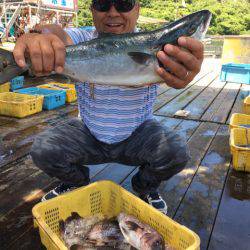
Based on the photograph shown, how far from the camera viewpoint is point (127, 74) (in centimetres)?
245

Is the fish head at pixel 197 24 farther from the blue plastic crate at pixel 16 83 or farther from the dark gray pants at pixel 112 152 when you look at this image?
the blue plastic crate at pixel 16 83

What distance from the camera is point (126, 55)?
244 cm

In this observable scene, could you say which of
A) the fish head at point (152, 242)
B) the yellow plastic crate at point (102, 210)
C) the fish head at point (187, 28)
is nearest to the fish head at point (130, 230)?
the fish head at point (152, 242)

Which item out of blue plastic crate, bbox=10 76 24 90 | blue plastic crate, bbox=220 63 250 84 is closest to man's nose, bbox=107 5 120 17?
blue plastic crate, bbox=10 76 24 90

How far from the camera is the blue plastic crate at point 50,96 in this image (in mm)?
6734

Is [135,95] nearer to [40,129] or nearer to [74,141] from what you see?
[74,141]

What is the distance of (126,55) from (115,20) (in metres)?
0.67

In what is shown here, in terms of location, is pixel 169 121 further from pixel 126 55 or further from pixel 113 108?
pixel 126 55

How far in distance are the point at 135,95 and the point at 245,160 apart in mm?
1643

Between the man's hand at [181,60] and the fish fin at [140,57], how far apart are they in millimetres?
114

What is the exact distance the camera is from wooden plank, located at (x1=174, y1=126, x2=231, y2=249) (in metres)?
2.92

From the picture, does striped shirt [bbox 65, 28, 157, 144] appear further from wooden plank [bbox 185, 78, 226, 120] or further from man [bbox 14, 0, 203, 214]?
wooden plank [bbox 185, 78, 226, 120]

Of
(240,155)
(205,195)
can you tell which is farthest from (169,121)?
(205,195)

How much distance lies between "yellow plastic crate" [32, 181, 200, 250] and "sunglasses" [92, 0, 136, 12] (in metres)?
1.57
